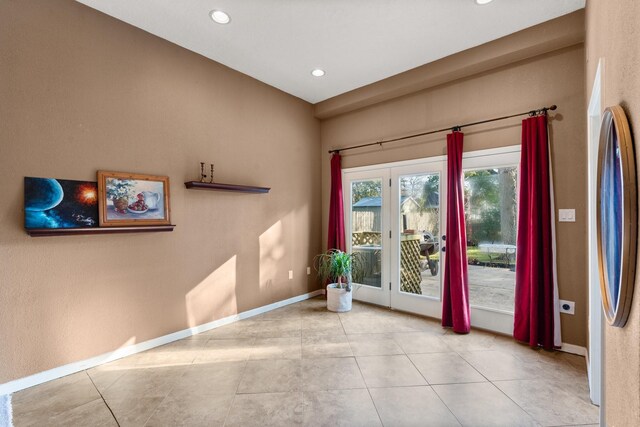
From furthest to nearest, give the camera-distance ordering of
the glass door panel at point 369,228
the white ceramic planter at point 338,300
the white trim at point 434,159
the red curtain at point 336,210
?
the red curtain at point 336,210 → the glass door panel at point 369,228 → the white ceramic planter at point 338,300 → the white trim at point 434,159

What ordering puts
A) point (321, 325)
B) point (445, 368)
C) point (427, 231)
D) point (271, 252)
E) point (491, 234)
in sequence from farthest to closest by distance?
point (271, 252) → point (427, 231) → point (321, 325) → point (491, 234) → point (445, 368)

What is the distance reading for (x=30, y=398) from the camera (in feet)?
7.24

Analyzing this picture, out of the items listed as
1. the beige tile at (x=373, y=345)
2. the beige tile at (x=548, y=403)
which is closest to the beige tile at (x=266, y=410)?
the beige tile at (x=373, y=345)

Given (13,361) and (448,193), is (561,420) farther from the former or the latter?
(13,361)

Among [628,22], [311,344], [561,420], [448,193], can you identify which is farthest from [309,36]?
[561,420]

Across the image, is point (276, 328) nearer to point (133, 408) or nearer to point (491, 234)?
point (133, 408)

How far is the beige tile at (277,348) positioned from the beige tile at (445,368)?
1.16 metres

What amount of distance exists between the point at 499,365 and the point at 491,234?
1.43 metres

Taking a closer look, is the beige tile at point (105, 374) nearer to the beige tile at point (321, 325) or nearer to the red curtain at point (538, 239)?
the beige tile at point (321, 325)

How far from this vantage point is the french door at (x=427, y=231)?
331 cm

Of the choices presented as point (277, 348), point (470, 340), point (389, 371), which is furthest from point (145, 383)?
point (470, 340)

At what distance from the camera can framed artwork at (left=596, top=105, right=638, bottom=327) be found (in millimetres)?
922

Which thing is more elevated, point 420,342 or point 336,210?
point 336,210

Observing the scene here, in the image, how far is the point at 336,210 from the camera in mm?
4773
